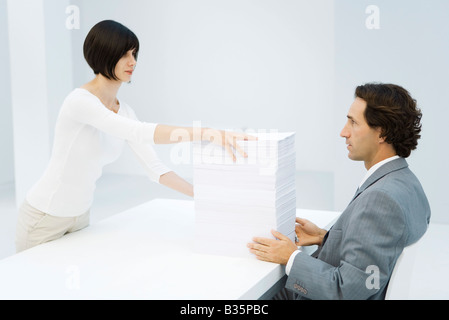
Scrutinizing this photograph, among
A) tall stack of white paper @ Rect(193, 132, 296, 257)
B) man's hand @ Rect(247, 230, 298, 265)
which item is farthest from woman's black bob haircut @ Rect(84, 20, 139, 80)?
man's hand @ Rect(247, 230, 298, 265)

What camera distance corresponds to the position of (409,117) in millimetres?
1905

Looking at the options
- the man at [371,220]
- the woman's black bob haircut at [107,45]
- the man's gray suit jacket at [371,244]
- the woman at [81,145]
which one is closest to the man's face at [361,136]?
the man at [371,220]

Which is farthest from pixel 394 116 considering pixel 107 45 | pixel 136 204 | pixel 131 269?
pixel 136 204

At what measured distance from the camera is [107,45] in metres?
2.22

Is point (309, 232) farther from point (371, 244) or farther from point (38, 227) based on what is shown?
point (38, 227)

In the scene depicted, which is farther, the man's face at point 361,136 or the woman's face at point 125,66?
the woman's face at point 125,66

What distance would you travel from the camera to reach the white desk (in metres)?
1.66

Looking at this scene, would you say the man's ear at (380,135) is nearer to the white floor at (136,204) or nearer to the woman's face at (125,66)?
the woman's face at (125,66)

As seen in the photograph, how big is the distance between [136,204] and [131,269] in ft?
13.9

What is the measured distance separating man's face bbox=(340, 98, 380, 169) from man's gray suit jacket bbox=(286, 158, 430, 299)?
135mm

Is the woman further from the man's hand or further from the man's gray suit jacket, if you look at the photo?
the man's gray suit jacket

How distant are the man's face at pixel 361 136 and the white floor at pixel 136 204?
1707 mm

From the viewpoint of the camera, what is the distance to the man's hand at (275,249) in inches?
74.0

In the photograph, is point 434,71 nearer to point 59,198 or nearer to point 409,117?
point 409,117
